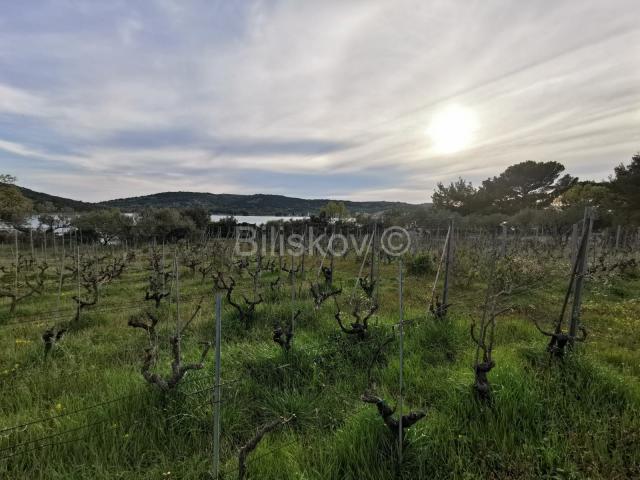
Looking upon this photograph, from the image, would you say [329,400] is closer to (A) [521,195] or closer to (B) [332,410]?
(B) [332,410]

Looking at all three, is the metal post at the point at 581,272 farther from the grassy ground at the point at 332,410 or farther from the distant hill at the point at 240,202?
the distant hill at the point at 240,202

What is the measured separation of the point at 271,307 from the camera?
19.6 ft

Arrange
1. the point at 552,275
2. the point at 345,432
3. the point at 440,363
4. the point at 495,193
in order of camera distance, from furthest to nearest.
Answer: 1. the point at 495,193
2. the point at 552,275
3. the point at 440,363
4. the point at 345,432

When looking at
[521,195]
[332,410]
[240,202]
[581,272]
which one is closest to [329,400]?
[332,410]

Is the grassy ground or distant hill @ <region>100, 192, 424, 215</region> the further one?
distant hill @ <region>100, 192, 424, 215</region>

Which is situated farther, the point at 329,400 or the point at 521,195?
the point at 521,195

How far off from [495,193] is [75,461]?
131 ft

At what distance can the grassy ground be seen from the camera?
2182 millimetres

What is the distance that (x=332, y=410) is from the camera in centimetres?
291

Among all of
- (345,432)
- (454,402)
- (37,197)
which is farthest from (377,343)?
(37,197)

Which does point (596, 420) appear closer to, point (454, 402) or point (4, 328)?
point (454, 402)

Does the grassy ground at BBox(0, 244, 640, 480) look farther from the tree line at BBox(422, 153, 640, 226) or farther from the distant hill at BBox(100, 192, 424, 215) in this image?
the distant hill at BBox(100, 192, 424, 215)

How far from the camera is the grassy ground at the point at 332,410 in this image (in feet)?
7.16

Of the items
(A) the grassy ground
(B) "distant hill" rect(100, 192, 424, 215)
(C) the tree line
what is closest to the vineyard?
(A) the grassy ground
